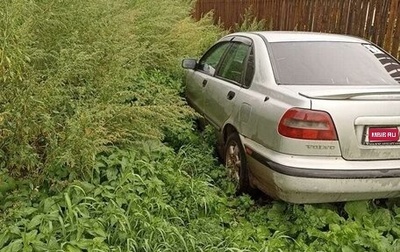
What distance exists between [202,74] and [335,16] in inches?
144

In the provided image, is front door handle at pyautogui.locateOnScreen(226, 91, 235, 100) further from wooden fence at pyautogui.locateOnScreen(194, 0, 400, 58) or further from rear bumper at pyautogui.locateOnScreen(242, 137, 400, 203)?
wooden fence at pyautogui.locateOnScreen(194, 0, 400, 58)

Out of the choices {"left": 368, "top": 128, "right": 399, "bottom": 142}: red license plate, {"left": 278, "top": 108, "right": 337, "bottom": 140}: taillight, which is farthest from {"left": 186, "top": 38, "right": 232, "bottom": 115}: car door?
{"left": 368, "top": 128, "right": 399, "bottom": 142}: red license plate

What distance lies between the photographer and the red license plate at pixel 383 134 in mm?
3254

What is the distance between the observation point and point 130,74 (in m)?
3.99

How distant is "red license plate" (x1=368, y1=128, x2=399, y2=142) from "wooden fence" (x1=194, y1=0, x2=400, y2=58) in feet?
11.9

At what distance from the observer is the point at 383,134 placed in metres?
3.27

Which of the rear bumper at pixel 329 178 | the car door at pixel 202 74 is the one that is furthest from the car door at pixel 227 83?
the rear bumper at pixel 329 178

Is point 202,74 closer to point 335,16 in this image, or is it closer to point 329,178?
point 329,178

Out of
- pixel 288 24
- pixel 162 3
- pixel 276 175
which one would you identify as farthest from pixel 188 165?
pixel 288 24

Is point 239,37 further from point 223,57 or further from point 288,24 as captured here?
point 288,24

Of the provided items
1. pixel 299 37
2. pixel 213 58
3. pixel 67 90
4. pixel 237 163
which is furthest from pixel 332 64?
pixel 67 90

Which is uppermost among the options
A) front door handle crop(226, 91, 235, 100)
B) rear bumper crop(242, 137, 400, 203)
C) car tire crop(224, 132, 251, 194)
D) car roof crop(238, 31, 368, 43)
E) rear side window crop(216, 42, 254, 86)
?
car roof crop(238, 31, 368, 43)

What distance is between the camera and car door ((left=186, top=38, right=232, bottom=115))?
211 inches

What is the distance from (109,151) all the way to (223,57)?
2163 millimetres
